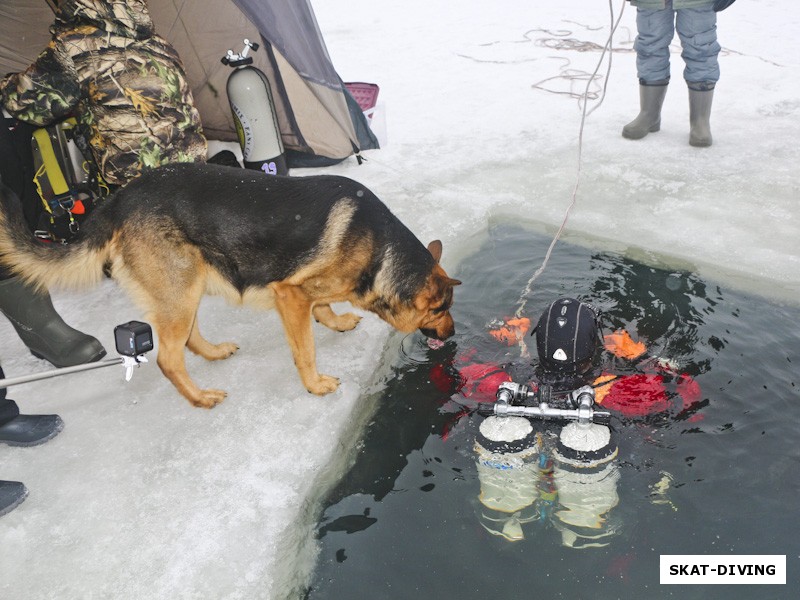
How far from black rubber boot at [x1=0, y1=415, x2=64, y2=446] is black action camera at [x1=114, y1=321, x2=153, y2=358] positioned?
907mm

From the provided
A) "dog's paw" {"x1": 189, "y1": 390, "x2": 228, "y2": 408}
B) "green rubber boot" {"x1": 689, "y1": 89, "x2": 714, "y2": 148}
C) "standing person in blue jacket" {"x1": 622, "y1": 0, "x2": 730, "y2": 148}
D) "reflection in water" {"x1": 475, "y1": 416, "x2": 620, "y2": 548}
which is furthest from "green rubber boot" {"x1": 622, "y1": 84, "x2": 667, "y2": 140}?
"dog's paw" {"x1": 189, "y1": 390, "x2": 228, "y2": 408}

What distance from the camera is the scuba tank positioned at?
5.52 m

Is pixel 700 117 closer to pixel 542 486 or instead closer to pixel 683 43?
pixel 683 43

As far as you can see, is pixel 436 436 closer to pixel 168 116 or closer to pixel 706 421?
pixel 706 421

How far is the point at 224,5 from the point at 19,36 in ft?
5.97

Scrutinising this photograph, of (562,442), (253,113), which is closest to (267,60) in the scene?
(253,113)

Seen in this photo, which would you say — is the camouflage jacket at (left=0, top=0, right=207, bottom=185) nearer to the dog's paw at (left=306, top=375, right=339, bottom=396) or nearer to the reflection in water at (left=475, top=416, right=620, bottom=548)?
the dog's paw at (left=306, top=375, right=339, bottom=396)

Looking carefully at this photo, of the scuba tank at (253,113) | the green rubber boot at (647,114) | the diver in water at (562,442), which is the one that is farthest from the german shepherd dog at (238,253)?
the green rubber boot at (647,114)

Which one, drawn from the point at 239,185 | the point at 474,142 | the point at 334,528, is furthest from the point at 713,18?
the point at 334,528

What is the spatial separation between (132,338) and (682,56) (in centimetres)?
570

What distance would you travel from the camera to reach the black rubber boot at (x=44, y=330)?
12.8 ft

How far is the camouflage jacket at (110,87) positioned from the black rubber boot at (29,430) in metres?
1.70

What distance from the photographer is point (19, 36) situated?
5.82 meters

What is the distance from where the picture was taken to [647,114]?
21.8ft
